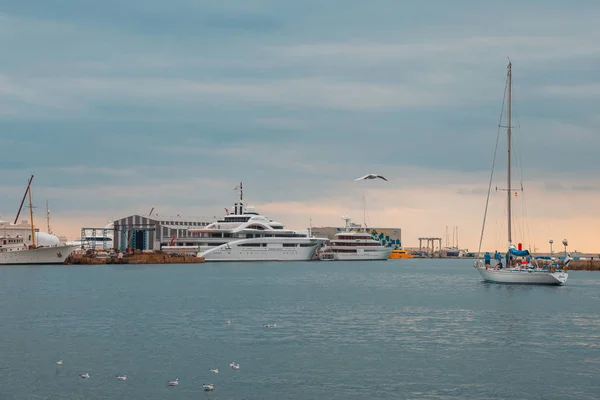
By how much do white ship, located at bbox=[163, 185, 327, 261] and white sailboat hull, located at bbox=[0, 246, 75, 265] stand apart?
1106 inches

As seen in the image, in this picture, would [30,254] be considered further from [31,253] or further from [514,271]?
[514,271]

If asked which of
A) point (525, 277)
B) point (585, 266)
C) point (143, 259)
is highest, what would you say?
point (525, 277)

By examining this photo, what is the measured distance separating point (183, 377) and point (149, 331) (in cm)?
1479

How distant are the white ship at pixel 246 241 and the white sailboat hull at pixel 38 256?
2808 cm

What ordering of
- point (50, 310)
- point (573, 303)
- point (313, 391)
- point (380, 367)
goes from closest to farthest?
1. point (313, 391)
2. point (380, 367)
3. point (50, 310)
4. point (573, 303)

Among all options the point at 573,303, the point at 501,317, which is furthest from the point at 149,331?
the point at 573,303

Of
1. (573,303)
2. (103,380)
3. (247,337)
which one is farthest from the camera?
(573,303)

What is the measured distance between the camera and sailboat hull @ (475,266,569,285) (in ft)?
258

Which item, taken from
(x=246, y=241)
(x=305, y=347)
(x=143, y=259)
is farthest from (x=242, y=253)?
(x=305, y=347)

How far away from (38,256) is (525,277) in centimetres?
11673

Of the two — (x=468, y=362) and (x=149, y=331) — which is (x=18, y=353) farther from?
(x=468, y=362)

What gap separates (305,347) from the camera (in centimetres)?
3894

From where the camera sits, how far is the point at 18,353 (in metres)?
37.3

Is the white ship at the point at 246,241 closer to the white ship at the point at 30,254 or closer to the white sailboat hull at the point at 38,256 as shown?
the white sailboat hull at the point at 38,256
